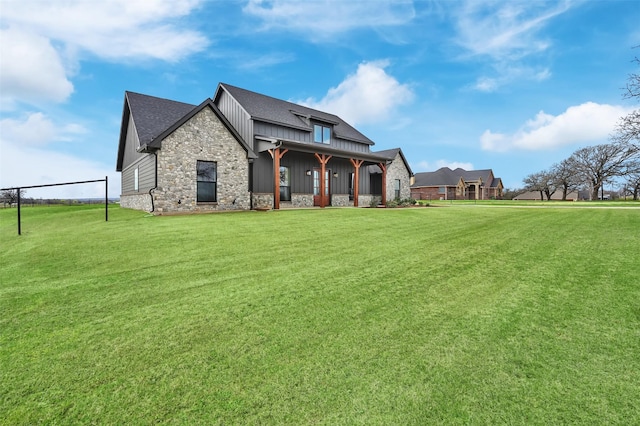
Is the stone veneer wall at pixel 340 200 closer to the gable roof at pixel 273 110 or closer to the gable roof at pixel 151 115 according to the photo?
the gable roof at pixel 273 110

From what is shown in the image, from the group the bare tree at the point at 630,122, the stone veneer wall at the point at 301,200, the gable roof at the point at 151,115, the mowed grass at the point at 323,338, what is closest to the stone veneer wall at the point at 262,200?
the stone veneer wall at the point at 301,200

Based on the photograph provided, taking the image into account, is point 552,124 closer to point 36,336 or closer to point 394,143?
point 394,143

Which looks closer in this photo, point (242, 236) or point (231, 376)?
point (231, 376)

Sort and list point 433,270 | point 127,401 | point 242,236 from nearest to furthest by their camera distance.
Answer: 1. point 127,401
2. point 433,270
3. point 242,236

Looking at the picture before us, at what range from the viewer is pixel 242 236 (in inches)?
271

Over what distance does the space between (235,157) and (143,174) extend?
478cm

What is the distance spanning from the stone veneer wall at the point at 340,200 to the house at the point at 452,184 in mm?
29320

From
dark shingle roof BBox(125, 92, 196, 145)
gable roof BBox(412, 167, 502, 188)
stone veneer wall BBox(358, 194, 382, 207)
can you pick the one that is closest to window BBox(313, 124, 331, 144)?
stone veneer wall BBox(358, 194, 382, 207)

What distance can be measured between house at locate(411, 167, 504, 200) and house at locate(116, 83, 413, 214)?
27.2m

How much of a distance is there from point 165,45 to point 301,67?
1114 centimetres

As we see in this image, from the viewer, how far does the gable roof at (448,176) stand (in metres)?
49.1

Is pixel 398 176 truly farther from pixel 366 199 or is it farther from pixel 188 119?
pixel 188 119

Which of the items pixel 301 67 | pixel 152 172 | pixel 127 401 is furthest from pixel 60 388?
pixel 301 67

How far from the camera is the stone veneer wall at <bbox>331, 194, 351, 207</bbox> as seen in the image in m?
19.7
